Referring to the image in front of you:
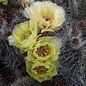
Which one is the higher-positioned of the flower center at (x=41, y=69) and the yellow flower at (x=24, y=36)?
the yellow flower at (x=24, y=36)

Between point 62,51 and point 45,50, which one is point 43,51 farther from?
point 62,51

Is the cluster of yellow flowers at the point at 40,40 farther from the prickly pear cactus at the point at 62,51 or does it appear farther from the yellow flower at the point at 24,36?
the prickly pear cactus at the point at 62,51

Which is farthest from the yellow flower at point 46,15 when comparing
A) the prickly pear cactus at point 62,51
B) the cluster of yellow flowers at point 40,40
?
the prickly pear cactus at point 62,51

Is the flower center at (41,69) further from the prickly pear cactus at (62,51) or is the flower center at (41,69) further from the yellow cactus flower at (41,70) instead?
the prickly pear cactus at (62,51)

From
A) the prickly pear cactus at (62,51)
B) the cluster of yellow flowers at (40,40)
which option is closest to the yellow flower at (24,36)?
the cluster of yellow flowers at (40,40)

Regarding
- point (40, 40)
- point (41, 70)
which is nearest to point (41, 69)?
point (41, 70)

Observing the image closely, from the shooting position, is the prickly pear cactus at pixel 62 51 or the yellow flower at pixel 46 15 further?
the prickly pear cactus at pixel 62 51

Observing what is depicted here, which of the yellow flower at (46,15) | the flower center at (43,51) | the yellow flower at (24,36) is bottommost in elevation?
the flower center at (43,51)

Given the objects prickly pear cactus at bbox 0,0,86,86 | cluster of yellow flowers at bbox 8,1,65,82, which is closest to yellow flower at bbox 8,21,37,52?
cluster of yellow flowers at bbox 8,1,65,82
